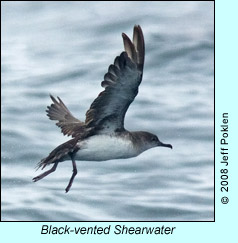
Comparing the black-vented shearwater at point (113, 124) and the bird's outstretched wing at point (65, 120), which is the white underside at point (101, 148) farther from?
the bird's outstretched wing at point (65, 120)

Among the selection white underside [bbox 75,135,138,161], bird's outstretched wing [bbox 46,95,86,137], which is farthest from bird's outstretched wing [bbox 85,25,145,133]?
bird's outstretched wing [bbox 46,95,86,137]

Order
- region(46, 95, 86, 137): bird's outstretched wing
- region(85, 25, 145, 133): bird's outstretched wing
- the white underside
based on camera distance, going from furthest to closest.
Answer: region(46, 95, 86, 137): bird's outstretched wing
the white underside
region(85, 25, 145, 133): bird's outstretched wing

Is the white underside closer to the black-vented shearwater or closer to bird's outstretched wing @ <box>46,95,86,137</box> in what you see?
the black-vented shearwater

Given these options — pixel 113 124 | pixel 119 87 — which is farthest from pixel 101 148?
pixel 119 87

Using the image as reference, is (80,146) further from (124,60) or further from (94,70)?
(94,70)

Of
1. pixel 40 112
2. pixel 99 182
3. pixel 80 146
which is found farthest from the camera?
pixel 40 112

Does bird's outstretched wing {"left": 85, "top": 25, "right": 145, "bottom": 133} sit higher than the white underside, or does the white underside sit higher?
bird's outstretched wing {"left": 85, "top": 25, "right": 145, "bottom": 133}

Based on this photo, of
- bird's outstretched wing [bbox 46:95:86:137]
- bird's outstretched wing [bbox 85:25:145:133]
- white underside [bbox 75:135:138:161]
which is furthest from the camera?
bird's outstretched wing [bbox 46:95:86:137]

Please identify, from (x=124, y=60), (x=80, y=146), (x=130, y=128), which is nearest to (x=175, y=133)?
(x=130, y=128)
